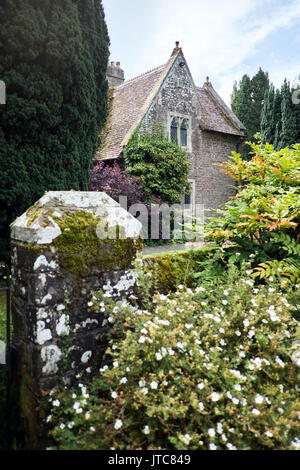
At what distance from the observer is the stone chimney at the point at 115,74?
1892 centimetres

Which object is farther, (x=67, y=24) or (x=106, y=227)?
(x=67, y=24)

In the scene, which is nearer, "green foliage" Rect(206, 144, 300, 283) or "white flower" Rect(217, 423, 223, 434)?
"white flower" Rect(217, 423, 223, 434)

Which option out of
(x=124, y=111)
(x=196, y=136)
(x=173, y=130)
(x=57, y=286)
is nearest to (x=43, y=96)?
(x=57, y=286)

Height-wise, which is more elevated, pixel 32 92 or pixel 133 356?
pixel 32 92

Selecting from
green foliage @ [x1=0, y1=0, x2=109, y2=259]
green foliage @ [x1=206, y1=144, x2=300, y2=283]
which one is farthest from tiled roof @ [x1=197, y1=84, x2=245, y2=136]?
green foliage @ [x1=206, y1=144, x2=300, y2=283]

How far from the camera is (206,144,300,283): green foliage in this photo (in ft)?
11.2

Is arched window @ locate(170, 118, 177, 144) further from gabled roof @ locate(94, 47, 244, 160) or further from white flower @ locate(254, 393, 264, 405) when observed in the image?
white flower @ locate(254, 393, 264, 405)

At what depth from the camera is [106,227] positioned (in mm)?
2676

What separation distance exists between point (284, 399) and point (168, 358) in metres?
0.85

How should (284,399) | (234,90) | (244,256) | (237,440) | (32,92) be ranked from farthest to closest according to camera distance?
(234,90) → (32,92) → (244,256) → (284,399) → (237,440)

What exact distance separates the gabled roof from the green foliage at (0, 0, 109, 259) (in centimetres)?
822

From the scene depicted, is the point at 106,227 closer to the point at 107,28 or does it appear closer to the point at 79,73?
the point at 79,73

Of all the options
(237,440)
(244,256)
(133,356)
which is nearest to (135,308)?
(133,356)

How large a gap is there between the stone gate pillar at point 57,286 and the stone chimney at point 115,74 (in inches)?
732
